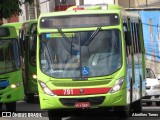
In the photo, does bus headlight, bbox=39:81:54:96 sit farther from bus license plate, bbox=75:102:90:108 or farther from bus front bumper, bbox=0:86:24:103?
bus front bumper, bbox=0:86:24:103

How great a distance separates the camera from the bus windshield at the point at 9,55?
20.6 m

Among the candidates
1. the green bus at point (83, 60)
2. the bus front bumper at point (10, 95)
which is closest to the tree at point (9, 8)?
the bus front bumper at point (10, 95)

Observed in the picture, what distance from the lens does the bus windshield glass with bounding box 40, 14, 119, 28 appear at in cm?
1560

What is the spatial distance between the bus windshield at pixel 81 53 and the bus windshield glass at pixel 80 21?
202mm

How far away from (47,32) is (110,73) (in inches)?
75.7

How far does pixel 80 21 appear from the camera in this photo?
15.7 meters

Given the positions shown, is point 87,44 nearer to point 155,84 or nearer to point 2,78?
point 2,78

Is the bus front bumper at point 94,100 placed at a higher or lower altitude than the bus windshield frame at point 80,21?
lower

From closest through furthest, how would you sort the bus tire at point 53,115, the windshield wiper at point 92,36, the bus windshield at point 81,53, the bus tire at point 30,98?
the bus windshield at point 81,53 → the windshield wiper at point 92,36 → the bus tire at point 53,115 → the bus tire at point 30,98

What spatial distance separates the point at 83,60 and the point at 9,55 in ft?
20.0

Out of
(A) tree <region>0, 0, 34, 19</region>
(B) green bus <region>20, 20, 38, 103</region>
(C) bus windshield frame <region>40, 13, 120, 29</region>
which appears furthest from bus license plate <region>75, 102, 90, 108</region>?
(B) green bus <region>20, 20, 38, 103</region>

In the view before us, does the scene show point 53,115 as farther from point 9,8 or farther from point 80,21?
point 9,8

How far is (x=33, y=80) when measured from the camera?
27.0 metres

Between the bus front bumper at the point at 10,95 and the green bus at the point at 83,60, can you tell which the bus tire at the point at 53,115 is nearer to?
the green bus at the point at 83,60
